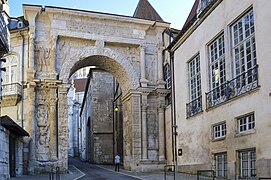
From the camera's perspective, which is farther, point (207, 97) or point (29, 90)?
point (29, 90)

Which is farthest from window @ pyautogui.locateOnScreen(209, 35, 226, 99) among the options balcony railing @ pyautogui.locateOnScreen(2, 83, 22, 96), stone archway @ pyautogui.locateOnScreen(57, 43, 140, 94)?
balcony railing @ pyautogui.locateOnScreen(2, 83, 22, 96)

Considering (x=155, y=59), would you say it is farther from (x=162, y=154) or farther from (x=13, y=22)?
(x=13, y=22)

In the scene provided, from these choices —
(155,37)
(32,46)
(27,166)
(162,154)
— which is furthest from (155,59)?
(27,166)

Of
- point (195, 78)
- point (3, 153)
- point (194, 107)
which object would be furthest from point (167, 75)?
point (3, 153)

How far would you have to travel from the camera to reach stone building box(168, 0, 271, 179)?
1234cm

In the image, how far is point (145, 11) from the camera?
32.5 metres

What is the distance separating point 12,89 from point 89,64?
17.7 feet

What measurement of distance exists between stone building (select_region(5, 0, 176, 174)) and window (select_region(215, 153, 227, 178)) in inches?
324

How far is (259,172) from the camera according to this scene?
12.2 meters

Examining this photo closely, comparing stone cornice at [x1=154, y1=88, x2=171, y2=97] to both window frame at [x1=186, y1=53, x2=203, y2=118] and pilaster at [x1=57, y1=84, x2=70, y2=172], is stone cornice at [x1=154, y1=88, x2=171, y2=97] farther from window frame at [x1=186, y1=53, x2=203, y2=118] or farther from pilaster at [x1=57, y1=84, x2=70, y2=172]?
pilaster at [x1=57, y1=84, x2=70, y2=172]

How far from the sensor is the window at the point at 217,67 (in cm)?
1566

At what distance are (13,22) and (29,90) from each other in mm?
4777

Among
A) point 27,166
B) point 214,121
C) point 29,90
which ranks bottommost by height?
point 27,166

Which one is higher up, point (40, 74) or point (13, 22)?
point (13, 22)
